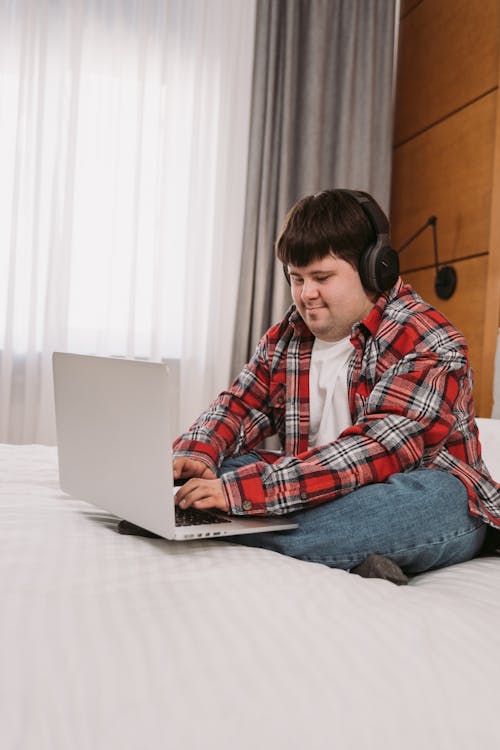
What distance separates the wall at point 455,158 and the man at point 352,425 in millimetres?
1279

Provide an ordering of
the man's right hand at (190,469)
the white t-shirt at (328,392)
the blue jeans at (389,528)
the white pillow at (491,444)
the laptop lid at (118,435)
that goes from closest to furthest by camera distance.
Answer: the laptop lid at (118,435) < the blue jeans at (389,528) < the man's right hand at (190,469) < the white t-shirt at (328,392) < the white pillow at (491,444)

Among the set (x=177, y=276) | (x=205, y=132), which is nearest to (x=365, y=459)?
(x=177, y=276)

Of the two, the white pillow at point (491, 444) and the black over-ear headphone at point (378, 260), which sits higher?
the black over-ear headphone at point (378, 260)

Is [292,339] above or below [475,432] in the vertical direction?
above

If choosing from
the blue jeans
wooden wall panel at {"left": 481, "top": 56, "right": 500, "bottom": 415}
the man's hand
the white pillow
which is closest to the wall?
wooden wall panel at {"left": 481, "top": 56, "right": 500, "bottom": 415}

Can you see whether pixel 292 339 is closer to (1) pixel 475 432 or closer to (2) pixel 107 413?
(1) pixel 475 432

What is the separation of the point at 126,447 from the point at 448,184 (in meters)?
2.20

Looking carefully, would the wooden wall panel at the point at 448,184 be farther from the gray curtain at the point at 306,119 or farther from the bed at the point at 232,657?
the bed at the point at 232,657

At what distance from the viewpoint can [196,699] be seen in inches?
23.0

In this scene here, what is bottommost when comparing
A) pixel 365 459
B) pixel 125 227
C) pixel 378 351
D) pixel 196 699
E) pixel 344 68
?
pixel 196 699

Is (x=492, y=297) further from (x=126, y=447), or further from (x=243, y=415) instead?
(x=126, y=447)

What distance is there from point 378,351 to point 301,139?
218 centimetres

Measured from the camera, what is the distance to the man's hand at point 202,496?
984 millimetres

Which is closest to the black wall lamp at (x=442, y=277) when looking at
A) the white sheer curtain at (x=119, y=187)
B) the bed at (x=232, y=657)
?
the white sheer curtain at (x=119, y=187)
